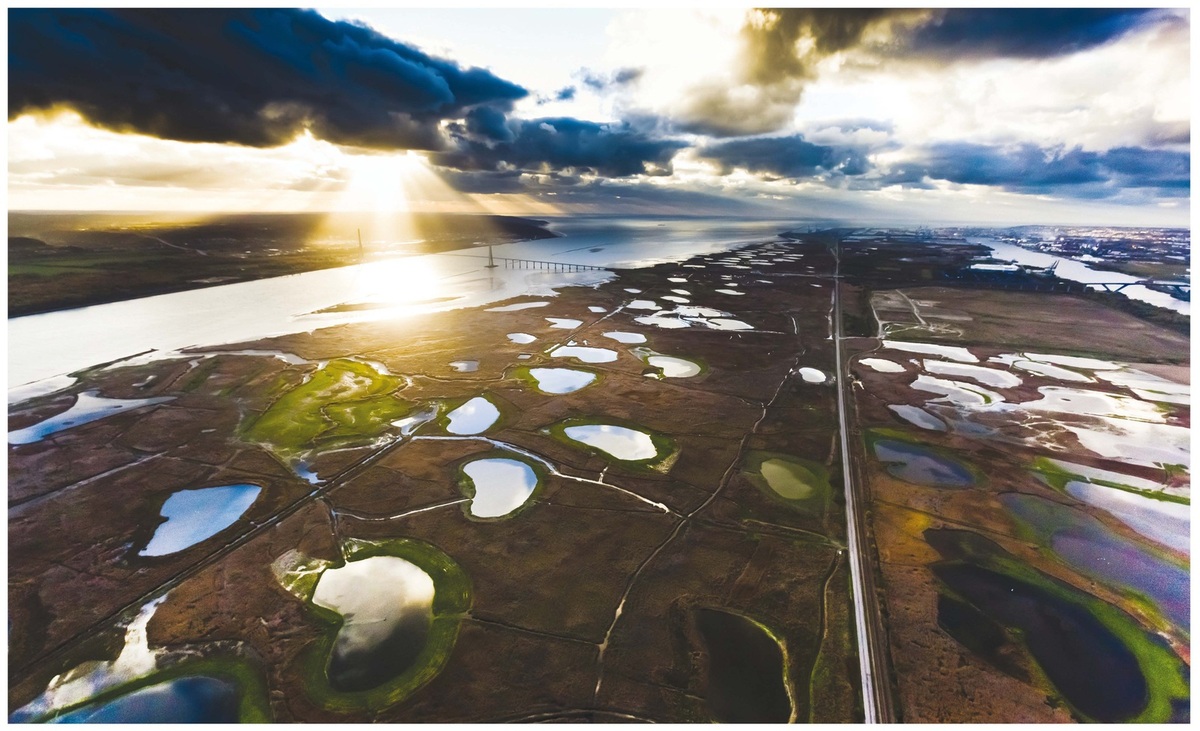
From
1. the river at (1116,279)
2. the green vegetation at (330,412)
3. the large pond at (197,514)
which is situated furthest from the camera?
the river at (1116,279)

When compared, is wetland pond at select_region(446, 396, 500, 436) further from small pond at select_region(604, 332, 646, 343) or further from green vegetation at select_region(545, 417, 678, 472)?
small pond at select_region(604, 332, 646, 343)

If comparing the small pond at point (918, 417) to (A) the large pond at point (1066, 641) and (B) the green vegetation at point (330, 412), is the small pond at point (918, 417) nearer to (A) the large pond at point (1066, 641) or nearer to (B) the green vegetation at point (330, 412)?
(A) the large pond at point (1066, 641)

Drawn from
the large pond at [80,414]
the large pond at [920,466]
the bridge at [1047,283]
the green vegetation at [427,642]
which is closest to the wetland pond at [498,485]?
the green vegetation at [427,642]

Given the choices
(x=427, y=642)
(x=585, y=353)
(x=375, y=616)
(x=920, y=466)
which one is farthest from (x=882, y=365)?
(x=375, y=616)

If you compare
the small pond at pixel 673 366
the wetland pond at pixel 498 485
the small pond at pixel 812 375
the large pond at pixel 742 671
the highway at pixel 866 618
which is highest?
the highway at pixel 866 618

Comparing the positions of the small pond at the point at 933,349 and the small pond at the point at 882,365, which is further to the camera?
the small pond at the point at 933,349

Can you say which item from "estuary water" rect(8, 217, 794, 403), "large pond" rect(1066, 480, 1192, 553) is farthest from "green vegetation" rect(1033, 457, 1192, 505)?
"estuary water" rect(8, 217, 794, 403)

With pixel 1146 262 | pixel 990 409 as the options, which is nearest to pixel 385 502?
pixel 990 409

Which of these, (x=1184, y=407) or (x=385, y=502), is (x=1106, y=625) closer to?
(x=385, y=502)
